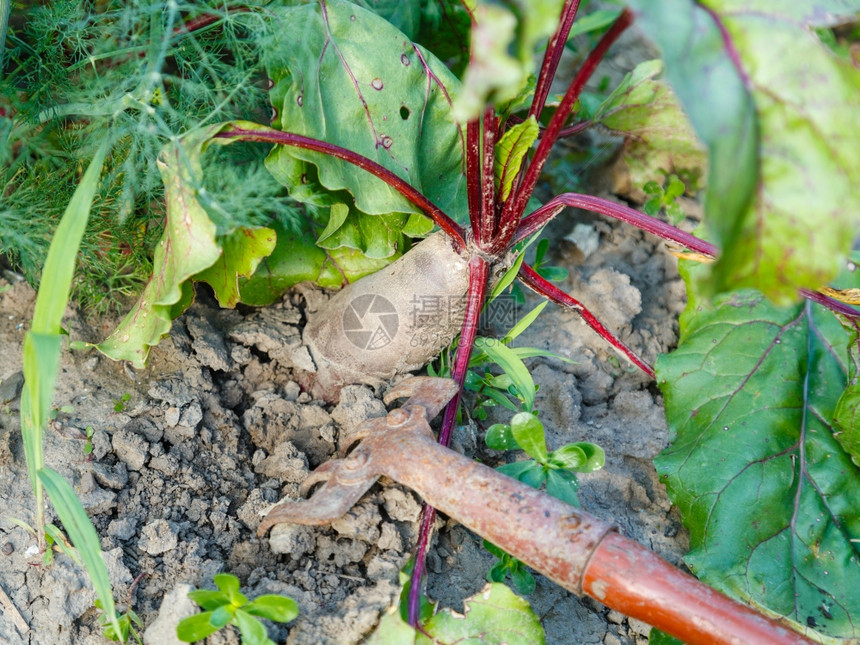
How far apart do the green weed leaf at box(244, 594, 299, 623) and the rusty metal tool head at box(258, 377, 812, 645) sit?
201 mm

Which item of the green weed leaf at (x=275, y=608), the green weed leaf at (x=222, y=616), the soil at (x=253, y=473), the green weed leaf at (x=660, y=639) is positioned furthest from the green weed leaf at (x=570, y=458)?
the green weed leaf at (x=222, y=616)

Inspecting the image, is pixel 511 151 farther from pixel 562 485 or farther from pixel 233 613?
pixel 233 613

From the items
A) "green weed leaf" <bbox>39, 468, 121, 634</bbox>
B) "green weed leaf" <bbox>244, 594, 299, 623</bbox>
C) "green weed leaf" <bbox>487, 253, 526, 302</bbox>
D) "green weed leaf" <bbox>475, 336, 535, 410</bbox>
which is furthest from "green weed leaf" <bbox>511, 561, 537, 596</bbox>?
"green weed leaf" <bbox>39, 468, 121, 634</bbox>

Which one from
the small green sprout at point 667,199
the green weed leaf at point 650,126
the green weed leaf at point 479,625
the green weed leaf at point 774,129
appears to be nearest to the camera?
the green weed leaf at point 774,129

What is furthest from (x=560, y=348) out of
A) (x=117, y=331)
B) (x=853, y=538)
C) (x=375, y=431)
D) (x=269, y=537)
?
(x=117, y=331)

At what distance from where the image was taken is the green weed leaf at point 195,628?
128 centimetres

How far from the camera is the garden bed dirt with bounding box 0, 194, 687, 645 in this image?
4.90 ft

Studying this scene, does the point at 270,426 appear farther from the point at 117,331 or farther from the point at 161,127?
the point at 161,127

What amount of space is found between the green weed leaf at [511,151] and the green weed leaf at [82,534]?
1.21 meters

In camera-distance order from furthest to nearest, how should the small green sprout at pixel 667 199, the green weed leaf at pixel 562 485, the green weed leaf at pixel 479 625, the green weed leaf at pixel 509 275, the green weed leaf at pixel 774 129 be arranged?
the small green sprout at pixel 667 199, the green weed leaf at pixel 509 275, the green weed leaf at pixel 562 485, the green weed leaf at pixel 479 625, the green weed leaf at pixel 774 129

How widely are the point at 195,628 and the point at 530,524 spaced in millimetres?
648

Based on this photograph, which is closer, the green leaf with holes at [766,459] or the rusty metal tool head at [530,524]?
the rusty metal tool head at [530,524]

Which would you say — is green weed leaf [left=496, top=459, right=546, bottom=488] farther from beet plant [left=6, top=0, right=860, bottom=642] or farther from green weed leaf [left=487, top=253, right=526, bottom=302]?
green weed leaf [left=487, top=253, right=526, bottom=302]

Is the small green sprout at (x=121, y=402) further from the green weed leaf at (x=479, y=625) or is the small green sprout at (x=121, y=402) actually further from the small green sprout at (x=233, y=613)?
the green weed leaf at (x=479, y=625)
